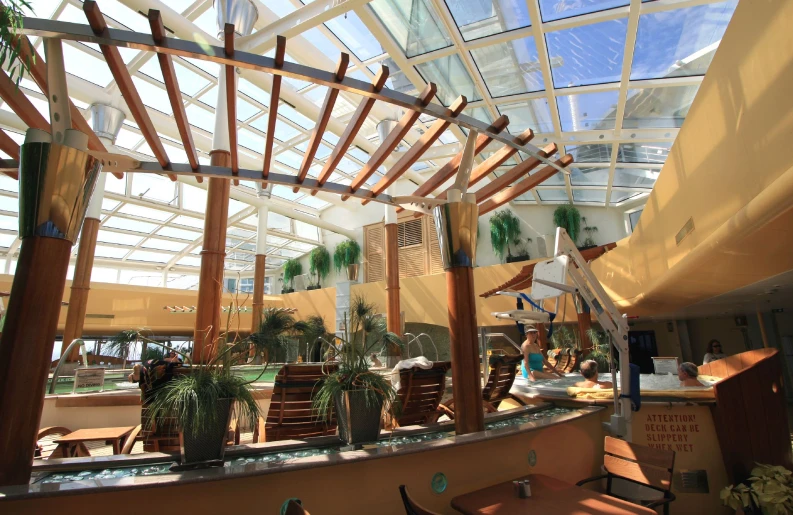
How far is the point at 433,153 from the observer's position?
1172 cm

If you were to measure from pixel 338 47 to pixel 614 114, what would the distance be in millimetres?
5793

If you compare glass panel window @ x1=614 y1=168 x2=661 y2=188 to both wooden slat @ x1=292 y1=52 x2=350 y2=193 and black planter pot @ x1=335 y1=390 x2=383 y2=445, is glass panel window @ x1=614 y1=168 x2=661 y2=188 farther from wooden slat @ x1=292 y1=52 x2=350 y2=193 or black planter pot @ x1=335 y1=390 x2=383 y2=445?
black planter pot @ x1=335 y1=390 x2=383 y2=445

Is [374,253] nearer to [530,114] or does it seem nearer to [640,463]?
[530,114]

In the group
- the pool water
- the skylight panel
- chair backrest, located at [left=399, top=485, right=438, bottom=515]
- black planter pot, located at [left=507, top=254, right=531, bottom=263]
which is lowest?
chair backrest, located at [left=399, top=485, right=438, bottom=515]

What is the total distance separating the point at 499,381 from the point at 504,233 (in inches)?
405

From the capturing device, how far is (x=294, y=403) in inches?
114

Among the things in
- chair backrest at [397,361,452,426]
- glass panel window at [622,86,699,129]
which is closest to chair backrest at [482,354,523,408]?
chair backrest at [397,361,452,426]

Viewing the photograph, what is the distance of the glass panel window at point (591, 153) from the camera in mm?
9570

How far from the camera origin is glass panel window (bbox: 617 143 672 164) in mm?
8859

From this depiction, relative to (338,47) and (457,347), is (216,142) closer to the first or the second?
(338,47)

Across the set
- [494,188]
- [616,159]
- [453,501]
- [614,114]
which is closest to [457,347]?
[453,501]

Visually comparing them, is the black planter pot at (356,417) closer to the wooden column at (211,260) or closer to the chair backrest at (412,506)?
the chair backrest at (412,506)

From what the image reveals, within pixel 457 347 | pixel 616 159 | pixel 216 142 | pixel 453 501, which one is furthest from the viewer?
pixel 616 159

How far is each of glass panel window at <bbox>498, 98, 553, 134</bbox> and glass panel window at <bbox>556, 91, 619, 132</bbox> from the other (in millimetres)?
289
